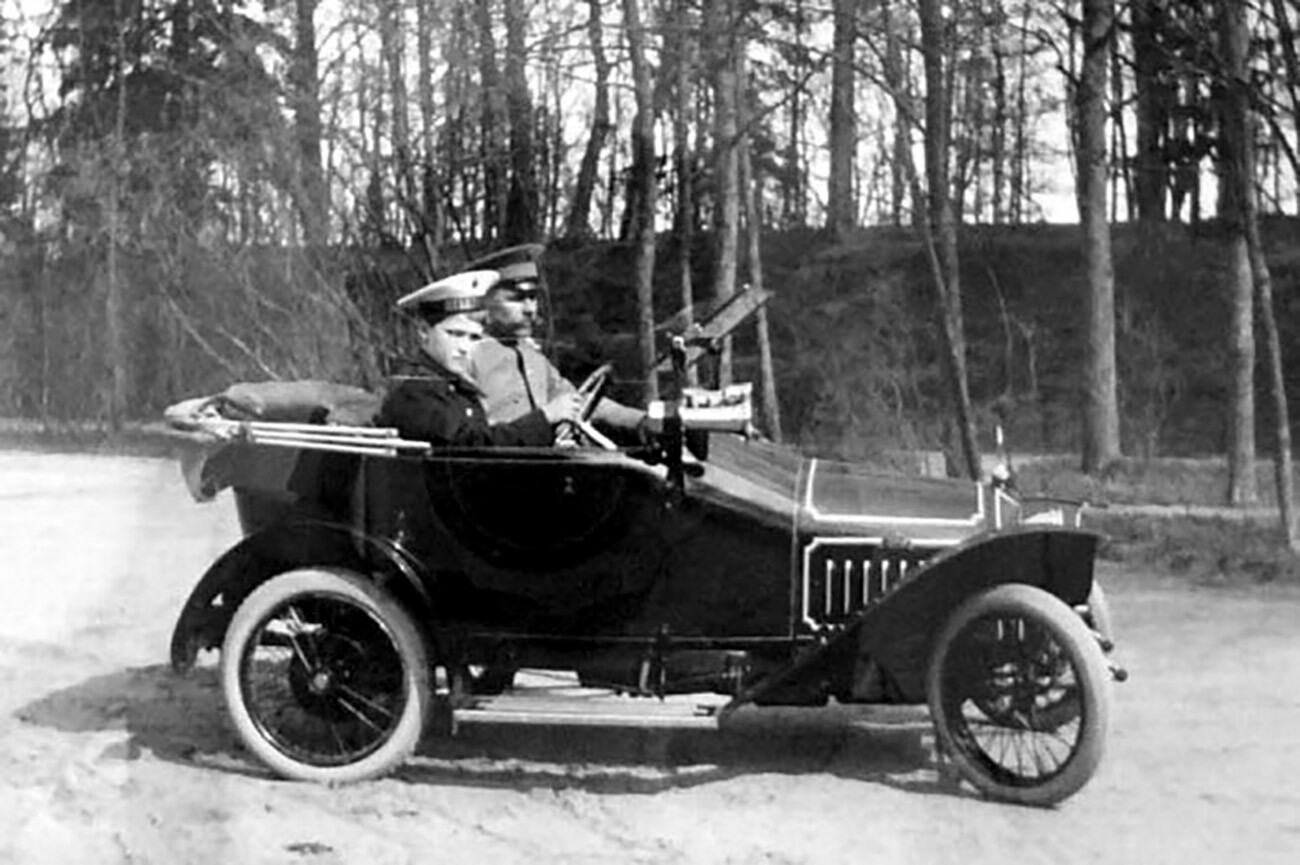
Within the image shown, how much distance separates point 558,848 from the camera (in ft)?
18.0

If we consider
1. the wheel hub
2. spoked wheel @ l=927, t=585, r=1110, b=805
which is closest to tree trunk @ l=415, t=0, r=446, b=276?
the wheel hub

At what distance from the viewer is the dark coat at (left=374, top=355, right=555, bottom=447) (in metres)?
6.23

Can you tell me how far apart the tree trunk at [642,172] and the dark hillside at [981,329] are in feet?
0.72

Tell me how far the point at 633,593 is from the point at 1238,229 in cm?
1019

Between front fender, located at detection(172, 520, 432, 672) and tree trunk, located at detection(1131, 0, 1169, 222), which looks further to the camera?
tree trunk, located at detection(1131, 0, 1169, 222)

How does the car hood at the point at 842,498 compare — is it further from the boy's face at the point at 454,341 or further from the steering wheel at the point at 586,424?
the boy's face at the point at 454,341

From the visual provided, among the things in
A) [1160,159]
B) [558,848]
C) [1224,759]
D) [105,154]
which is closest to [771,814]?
[558,848]

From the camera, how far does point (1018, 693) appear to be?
6035 mm

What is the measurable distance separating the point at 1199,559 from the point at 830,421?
533 centimetres

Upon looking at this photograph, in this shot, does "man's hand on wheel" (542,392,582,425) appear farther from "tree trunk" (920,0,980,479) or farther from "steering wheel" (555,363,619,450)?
"tree trunk" (920,0,980,479)

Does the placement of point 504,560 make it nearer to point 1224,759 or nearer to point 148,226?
point 1224,759

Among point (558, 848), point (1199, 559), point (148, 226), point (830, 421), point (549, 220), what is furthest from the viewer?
point (148, 226)

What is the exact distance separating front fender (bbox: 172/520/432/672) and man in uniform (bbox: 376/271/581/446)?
1.31 feet

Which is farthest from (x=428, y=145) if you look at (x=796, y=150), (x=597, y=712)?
(x=597, y=712)
